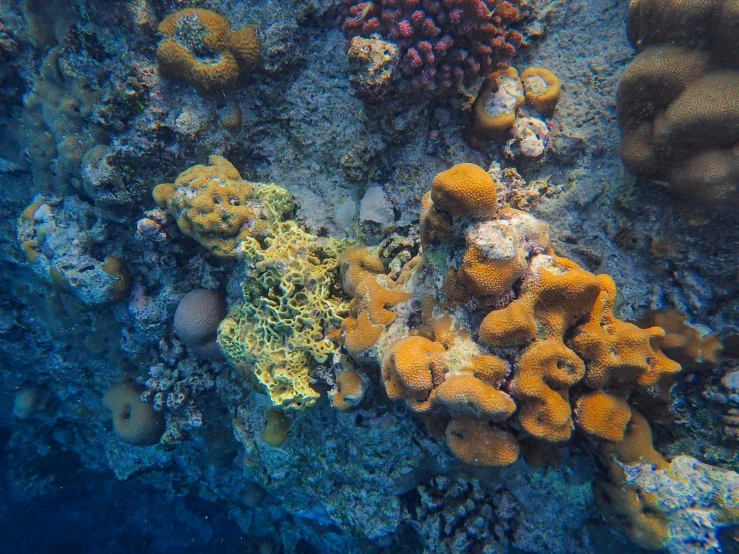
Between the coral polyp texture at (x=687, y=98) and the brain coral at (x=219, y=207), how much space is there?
3536mm

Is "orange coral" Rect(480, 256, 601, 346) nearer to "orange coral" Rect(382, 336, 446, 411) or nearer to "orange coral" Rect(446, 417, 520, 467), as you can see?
"orange coral" Rect(382, 336, 446, 411)

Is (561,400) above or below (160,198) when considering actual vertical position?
below

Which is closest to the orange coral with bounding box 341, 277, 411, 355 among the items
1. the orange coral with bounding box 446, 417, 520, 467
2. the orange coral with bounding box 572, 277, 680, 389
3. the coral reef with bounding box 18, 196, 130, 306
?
the orange coral with bounding box 446, 417, 520, 467

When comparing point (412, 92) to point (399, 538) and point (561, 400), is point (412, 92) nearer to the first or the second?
point (561, 400)

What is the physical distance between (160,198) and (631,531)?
5.78m

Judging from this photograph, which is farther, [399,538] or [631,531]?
[399,538]

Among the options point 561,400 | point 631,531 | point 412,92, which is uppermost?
point 412,92

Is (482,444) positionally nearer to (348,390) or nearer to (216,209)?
(348,390)

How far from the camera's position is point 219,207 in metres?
4.32

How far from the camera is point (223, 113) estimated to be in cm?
484

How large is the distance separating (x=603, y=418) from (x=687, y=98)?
245 cm

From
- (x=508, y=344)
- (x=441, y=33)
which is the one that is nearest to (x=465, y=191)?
(x=508, y=344)

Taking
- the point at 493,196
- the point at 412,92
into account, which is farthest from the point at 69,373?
the point at 493,196

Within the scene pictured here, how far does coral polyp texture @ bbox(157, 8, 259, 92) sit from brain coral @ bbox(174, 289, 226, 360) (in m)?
2.60
